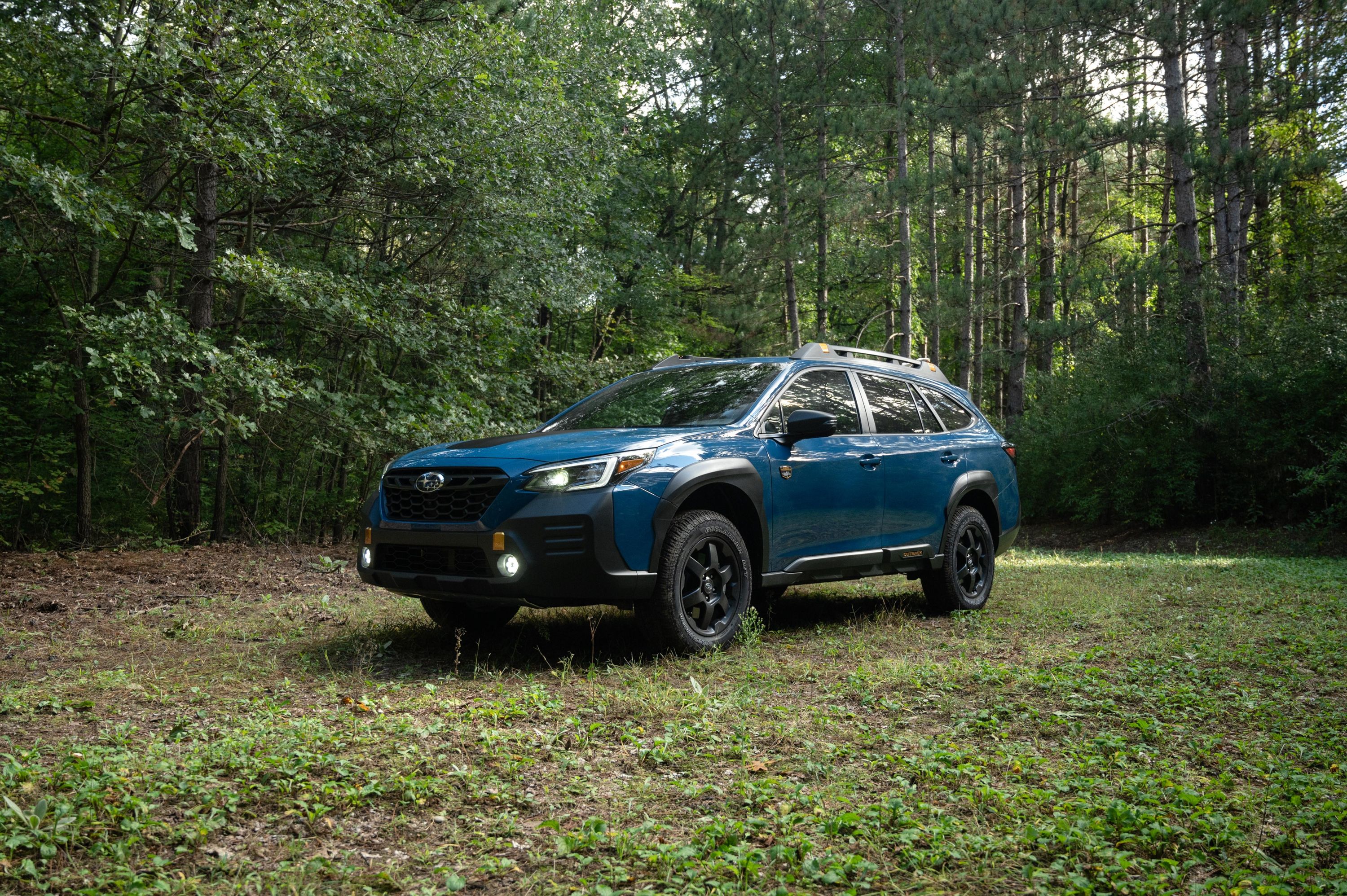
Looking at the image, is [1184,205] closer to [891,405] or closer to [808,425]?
[891,405]

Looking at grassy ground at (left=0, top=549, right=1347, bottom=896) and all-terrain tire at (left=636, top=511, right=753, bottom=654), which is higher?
all-terrain tire at (left=636, top=511, right=753, bottom=654)

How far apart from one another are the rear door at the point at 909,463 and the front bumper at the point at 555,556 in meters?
2.49

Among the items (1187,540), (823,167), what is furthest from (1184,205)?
(823,167)

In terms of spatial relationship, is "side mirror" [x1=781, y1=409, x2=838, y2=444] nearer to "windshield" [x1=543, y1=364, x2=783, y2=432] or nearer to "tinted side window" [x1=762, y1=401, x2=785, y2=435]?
"tinted side window" [x1=762, y1=401, x2=785, y2=435]

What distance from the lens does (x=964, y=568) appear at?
7531 mm

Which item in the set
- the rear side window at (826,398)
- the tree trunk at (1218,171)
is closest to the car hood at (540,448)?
the rear side window at (826,398)

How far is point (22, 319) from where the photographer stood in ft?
40.1

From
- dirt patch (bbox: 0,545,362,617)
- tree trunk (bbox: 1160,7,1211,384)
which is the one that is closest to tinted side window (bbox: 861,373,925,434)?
dirt patch (bbox: 0,545,362,617)

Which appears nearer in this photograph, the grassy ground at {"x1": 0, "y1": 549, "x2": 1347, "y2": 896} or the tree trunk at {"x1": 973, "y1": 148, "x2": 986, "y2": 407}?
the grassy ground at {"x1": 0, "y1": 549, "x2": 1347, "y2": 896}

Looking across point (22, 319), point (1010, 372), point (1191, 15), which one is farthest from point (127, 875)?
point (1010, 372)

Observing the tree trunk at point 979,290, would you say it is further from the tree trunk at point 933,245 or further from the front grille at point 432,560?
the front grille at point 432,560

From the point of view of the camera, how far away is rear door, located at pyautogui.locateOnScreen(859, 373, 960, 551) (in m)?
6.77

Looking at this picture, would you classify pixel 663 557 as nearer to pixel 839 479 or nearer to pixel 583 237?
pixel 839 479

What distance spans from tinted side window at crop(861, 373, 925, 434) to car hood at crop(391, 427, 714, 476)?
1.81 meters
